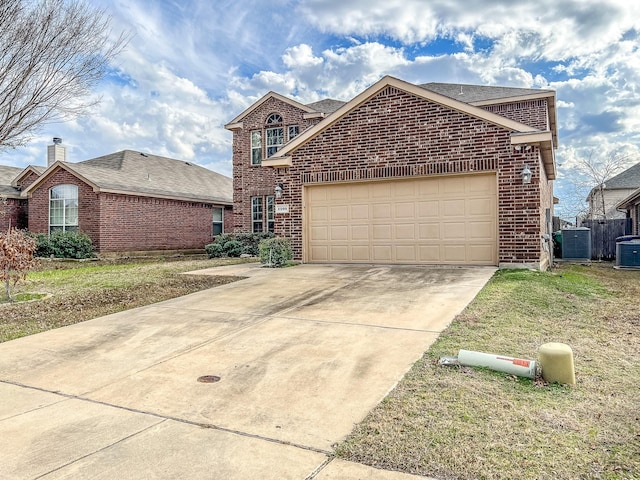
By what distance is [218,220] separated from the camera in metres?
24.2

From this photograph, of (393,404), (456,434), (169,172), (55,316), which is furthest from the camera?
(169,172)

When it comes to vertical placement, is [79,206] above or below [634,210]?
above

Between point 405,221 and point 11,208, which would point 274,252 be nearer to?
point 405,221

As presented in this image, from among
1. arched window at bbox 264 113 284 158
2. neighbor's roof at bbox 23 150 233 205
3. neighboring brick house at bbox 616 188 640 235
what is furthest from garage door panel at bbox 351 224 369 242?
neighboring brick house at bbox 616 188 640 235

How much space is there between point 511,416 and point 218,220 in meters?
22.5

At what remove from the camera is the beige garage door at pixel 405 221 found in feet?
34.2

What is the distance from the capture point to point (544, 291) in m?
7.41

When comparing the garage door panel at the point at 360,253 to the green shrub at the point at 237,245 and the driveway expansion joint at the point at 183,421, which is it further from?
the driveway expansion joint at the point at 183,421

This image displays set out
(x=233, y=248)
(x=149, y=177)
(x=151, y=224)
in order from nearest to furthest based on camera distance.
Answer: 1. (x=233, y=248)
2. (x=151, y=224)
3. (x=149, y=177)

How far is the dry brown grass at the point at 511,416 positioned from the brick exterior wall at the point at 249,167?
1481 centimetres

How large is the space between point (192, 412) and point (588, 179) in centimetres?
2978

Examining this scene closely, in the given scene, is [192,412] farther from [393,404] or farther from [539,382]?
[539,382]

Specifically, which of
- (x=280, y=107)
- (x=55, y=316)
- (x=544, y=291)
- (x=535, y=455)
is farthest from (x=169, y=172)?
(x=535, y=455)

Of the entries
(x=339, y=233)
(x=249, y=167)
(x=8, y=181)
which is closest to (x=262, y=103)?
(x=249, y=167)
